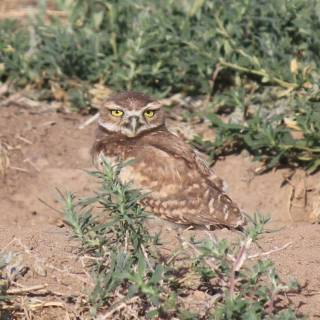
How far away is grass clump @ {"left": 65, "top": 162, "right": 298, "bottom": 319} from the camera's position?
4.59 metres

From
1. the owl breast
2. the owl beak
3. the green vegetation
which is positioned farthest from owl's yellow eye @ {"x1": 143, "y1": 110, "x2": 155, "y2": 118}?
the owl breast

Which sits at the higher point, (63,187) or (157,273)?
(157,273)

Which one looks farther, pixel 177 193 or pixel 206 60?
pixel 206 60

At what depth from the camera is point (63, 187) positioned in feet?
27.0

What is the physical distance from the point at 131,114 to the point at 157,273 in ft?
10.6

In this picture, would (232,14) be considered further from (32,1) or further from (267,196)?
(32,1)

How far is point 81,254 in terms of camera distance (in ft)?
16.9

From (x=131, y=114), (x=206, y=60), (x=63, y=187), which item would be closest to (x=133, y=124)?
(x=131, y=114)

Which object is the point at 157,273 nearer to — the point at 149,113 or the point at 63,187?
the point at 149,113

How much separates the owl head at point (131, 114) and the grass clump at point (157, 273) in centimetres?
251

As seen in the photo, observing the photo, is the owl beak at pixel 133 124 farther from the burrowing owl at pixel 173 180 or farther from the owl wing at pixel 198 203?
the owl wing at pixel 198 203

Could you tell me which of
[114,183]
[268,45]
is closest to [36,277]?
[114,183]

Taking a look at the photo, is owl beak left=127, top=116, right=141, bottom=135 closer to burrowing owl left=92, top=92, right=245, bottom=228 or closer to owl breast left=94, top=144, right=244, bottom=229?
burrowing owl left=92, top=92, right=245, bottom=228

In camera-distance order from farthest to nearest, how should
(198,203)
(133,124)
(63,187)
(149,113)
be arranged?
(63,187), (149,113), (133,124), (198,203)
